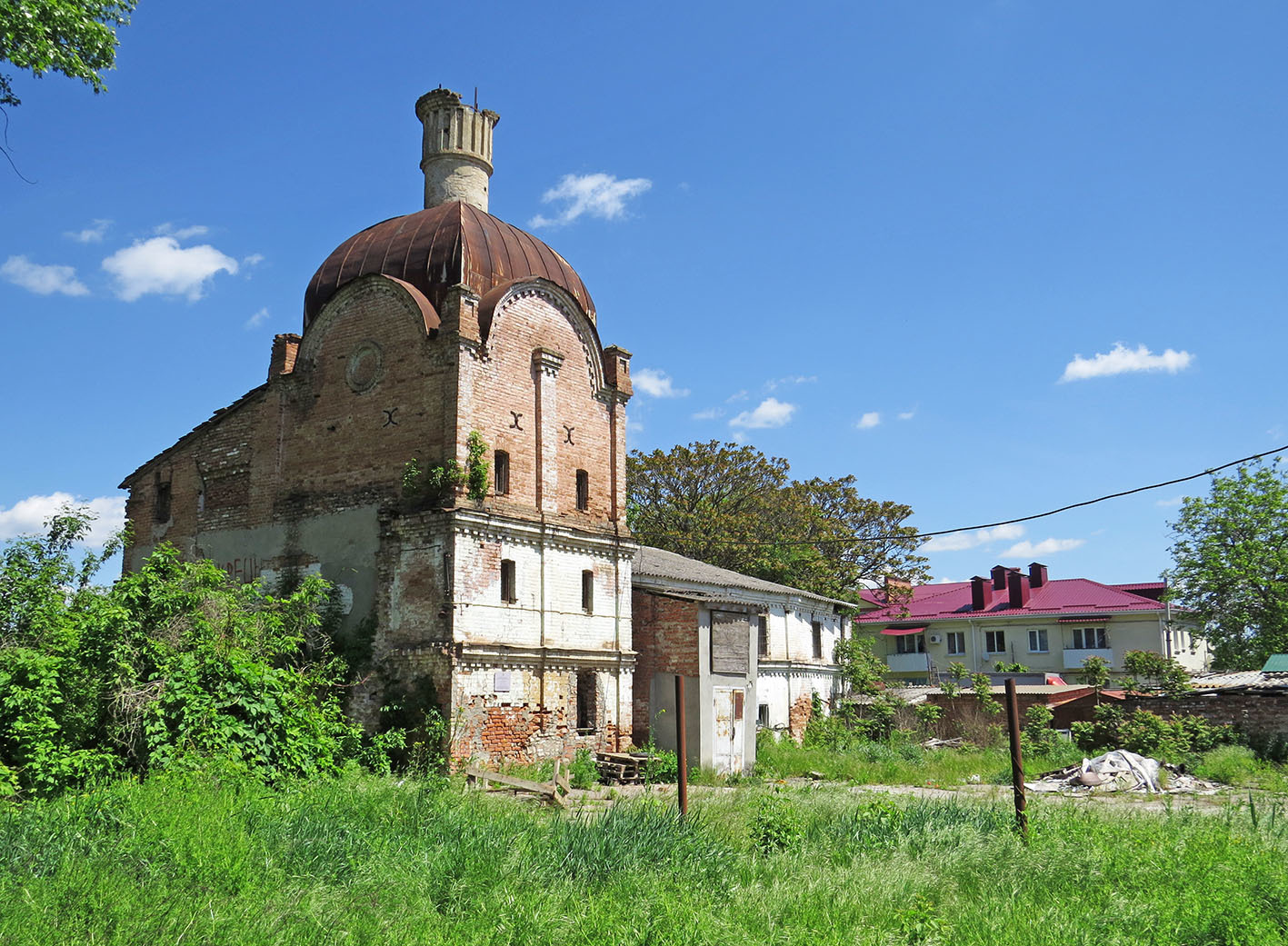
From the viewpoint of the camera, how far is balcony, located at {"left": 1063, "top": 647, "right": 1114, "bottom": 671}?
4203 cm

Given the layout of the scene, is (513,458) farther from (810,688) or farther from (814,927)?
(810,688)

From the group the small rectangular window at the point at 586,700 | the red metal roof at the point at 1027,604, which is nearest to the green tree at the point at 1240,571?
the red metal roof at the point at 1027,604

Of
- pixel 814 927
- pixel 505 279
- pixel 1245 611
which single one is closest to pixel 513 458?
pixel 505 279

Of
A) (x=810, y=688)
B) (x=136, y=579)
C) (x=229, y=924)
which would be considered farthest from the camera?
(x=810, y=688)

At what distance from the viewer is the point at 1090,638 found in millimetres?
42688

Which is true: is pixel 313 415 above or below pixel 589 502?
above

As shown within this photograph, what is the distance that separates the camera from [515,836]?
9.55 meters

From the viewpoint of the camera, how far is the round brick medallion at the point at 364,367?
67.5ft

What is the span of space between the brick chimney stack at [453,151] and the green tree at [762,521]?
16.4m

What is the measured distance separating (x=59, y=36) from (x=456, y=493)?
10.1 m

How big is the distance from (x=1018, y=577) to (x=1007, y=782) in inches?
1050

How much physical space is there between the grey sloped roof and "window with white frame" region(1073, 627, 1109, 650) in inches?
637

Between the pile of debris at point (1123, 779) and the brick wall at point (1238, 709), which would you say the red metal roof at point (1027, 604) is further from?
the pile of debris at point (1123, 779)

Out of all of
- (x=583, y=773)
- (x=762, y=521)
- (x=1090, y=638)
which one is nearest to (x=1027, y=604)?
(x=1090, y=638)
